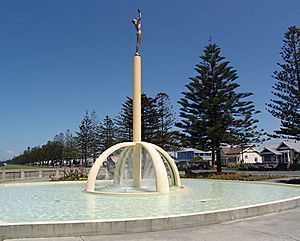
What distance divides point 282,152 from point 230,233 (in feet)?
175

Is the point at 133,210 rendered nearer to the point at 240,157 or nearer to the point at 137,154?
the point at 137,154

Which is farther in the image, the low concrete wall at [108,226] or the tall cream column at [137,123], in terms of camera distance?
the tall cream column at [137,123]

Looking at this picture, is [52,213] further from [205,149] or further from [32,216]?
[205,149]

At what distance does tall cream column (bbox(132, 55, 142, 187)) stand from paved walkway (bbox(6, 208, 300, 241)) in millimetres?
6263

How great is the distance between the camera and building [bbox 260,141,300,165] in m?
52.4

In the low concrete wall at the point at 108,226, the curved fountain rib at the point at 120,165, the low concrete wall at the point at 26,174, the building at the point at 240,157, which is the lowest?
the low concrete wall at the point at 108,226

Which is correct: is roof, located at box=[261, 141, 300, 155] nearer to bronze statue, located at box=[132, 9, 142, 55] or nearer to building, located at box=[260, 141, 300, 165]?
building, located at box=[260, 141, 300, 165]

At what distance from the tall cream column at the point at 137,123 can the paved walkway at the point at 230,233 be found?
6263 millimetres

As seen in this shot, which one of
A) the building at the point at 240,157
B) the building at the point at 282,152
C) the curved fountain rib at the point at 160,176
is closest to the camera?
the curved fountain rib at the point at 160,176

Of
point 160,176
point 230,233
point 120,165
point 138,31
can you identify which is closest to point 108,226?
point 230,233

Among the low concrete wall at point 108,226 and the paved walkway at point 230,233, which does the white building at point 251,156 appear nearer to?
the paved walkway at point 230,233

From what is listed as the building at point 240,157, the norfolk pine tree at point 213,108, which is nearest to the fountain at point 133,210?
the norfolk pine tree at point 213,108

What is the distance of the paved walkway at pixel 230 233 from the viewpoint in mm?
5336

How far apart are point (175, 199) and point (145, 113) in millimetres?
29013
